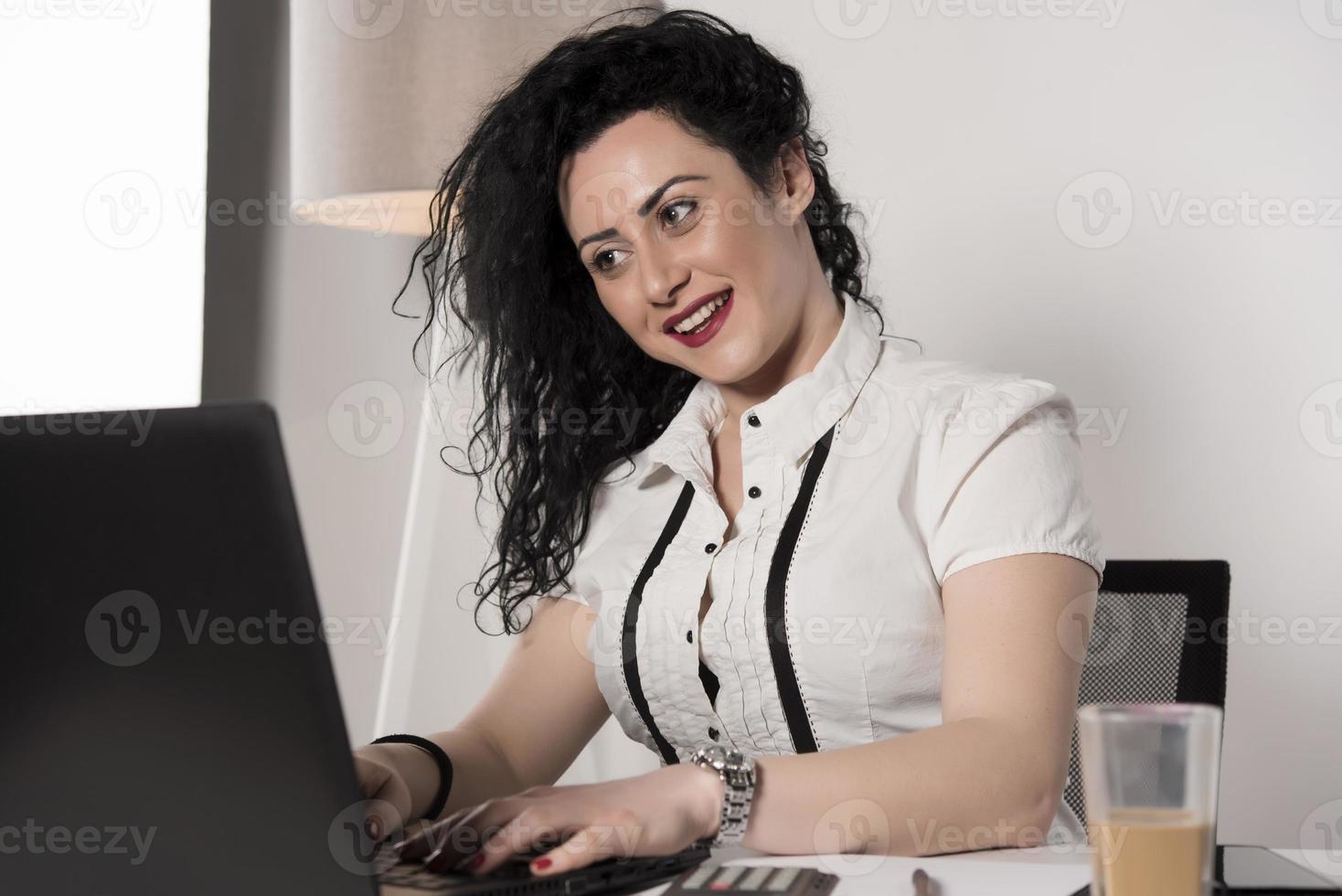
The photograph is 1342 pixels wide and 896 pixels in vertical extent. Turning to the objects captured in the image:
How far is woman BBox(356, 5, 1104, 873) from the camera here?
1062 millimetres

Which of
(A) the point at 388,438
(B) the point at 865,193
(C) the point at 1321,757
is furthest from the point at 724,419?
(A) the point at 388,438

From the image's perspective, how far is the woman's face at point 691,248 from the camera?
140 centimetres

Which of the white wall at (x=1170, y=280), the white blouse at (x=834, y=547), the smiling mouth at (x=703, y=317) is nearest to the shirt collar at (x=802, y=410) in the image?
the white blouse at (x=834, y=547)

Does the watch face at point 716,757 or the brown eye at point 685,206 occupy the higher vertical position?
the brown eye at point 685,206

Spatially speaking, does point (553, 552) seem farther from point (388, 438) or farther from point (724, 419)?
point (388, 438)

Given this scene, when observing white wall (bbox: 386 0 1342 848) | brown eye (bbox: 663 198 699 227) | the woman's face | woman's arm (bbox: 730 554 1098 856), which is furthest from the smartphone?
white wall (bbox: 386 0 1342 848)

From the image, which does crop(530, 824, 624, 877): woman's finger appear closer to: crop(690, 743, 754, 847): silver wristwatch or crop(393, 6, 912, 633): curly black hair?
crop(690, 743, 754, 847): silver wristwatch

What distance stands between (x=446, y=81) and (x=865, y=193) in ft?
2.43

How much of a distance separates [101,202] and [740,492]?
1.64 m

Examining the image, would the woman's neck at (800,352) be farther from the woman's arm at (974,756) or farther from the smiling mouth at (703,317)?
the woman's arm at (974,756)

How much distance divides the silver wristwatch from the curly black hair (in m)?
0.64

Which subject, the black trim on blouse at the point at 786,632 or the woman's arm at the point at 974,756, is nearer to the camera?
the woman's arm at the point at 974,756

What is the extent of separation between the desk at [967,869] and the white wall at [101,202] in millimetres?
1846

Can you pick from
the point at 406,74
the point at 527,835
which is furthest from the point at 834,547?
the point at 406,74
